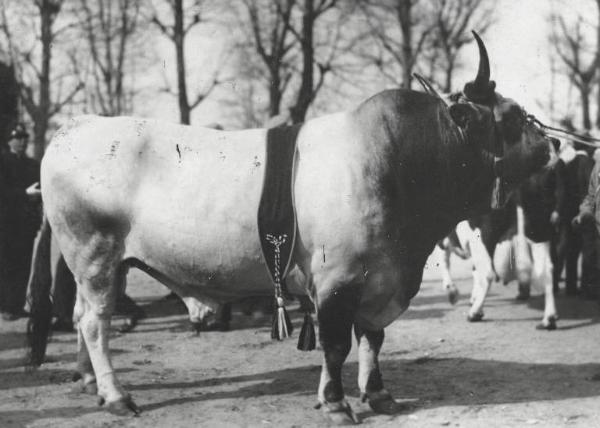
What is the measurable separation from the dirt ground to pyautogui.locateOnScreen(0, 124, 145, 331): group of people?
0.33 metres

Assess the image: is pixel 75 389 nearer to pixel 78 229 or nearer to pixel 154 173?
pixel 78 229

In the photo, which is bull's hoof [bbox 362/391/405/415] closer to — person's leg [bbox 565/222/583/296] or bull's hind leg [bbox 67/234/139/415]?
bull's hind leg [bbox 67/234/139/415]

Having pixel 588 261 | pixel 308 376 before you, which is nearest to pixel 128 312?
pixel 308 376

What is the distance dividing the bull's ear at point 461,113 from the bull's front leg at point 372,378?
1.67m

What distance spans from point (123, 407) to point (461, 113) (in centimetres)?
324

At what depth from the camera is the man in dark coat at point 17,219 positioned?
9.52 m

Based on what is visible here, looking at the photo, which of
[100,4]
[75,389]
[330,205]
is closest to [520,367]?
[330,205]

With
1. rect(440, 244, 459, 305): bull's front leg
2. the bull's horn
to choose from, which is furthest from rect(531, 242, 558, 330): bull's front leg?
the bull's horn

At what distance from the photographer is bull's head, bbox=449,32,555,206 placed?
5387 mm

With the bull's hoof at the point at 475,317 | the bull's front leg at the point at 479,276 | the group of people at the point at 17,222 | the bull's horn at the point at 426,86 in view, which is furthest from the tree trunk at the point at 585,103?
the bull's horn at the point at 426,86

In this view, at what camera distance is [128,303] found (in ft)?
30.6

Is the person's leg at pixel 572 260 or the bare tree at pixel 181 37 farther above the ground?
the bare tree at pixel 181 37

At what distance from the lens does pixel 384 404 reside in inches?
217

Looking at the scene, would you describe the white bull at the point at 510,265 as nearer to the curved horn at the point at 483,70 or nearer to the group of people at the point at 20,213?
the group of people at the point at 20,213
